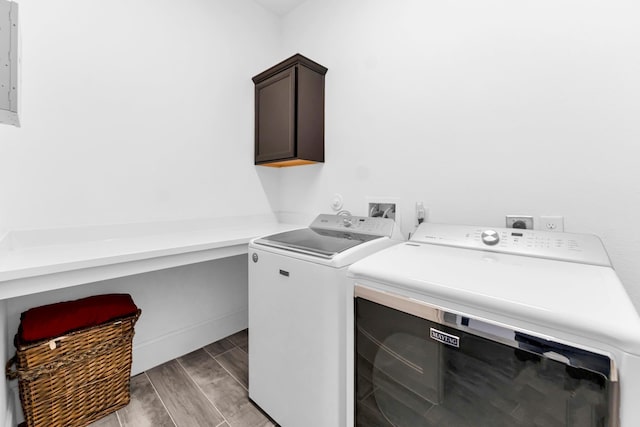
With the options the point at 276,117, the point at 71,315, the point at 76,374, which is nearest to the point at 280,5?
the point at 276,117

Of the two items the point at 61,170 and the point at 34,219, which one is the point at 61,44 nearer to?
the point at 61,170

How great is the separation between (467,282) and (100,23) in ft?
7.31

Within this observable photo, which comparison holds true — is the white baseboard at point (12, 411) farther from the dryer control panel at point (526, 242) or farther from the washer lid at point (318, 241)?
the dryer control panel at point (526, 242)

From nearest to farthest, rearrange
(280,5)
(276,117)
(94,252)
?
(94,252) → (276,117) → (280,5)

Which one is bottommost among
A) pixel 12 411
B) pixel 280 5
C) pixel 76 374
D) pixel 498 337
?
pixel 12 411

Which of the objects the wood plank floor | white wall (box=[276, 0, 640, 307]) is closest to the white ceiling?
white wall (box=[276, 0, 640, 307])

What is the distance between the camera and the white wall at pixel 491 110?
1.06 metres

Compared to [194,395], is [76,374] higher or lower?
higher

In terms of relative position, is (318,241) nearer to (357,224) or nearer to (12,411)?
(357,224)

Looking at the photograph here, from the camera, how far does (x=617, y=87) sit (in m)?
1.05

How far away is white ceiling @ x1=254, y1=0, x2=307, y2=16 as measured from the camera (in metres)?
2.23

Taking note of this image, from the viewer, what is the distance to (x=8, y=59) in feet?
3.04

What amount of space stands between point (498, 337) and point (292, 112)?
171 cm

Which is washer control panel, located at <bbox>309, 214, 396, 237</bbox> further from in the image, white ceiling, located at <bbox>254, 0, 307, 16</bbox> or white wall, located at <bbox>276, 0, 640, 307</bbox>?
white ceiling, located at <bbox>254, 0, 307, 16</bbox>
